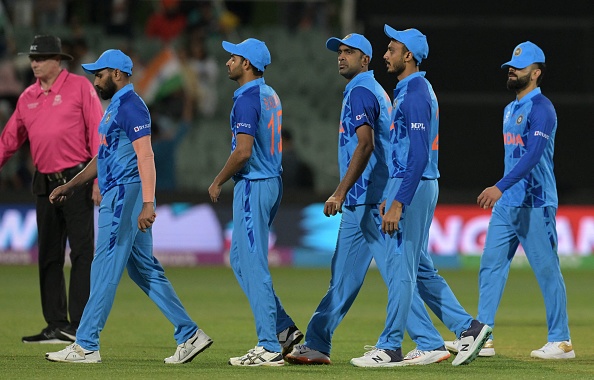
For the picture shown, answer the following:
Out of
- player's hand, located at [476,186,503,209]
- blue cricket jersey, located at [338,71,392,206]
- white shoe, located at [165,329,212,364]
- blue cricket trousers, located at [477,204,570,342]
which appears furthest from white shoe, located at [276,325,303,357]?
player's hand, located at [476,186,503,209]

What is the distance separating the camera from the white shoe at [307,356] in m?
8.40

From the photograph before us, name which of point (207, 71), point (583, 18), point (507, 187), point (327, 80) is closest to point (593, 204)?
point (583, 18)

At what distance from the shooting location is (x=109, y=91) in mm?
8438

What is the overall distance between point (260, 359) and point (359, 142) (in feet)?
5.49

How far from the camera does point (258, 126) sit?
824 centimetres

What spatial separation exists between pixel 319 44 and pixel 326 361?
42.8 ft

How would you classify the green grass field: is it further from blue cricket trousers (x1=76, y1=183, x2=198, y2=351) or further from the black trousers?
the black trousers

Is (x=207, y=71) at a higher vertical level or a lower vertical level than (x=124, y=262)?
higher

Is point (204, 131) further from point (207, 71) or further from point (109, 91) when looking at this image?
point (109, 91)

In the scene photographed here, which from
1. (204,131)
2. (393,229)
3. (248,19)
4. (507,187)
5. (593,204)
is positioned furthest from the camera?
(248,19)

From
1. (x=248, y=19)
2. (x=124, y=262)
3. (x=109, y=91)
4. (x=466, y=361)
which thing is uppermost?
(x=248, y=19)

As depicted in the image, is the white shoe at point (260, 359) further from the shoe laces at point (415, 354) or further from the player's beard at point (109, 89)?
the player's beard at point (109, 89)

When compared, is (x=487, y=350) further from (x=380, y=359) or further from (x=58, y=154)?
(x=58, y=154)

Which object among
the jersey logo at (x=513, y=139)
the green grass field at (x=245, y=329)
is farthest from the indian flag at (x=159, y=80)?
the jersey logo at (x=513, y=139)
